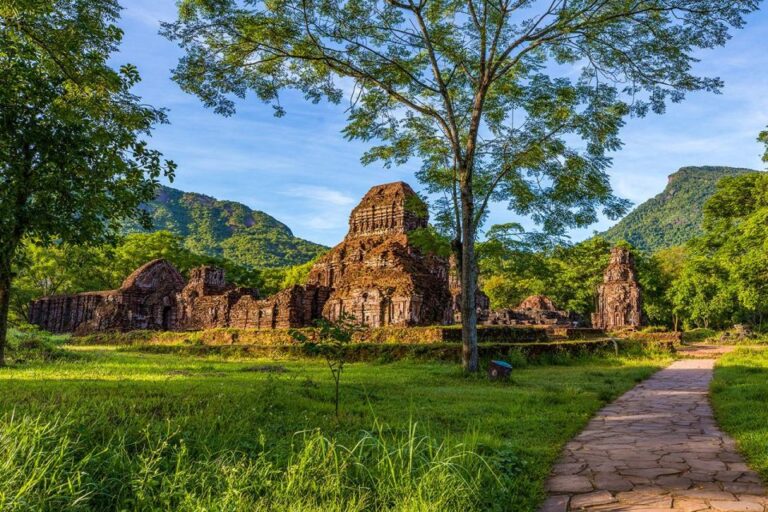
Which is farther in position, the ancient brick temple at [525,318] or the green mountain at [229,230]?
the green mountain at [229,230]

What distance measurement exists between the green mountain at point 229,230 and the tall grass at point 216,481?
85.5 metres

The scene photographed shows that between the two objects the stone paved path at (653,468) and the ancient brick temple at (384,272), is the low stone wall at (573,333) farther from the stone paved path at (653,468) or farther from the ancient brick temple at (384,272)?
the stone paved path at (653,468)

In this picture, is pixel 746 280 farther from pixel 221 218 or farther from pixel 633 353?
pixel 221 218

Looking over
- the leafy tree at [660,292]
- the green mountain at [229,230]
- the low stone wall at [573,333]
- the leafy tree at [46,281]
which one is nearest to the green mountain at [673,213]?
the leafy tree at [660,292]

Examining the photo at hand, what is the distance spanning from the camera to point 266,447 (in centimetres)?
488

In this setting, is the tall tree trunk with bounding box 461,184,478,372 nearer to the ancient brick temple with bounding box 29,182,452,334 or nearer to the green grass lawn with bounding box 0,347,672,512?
the green grass lawn with bounding box 0,347,672,512

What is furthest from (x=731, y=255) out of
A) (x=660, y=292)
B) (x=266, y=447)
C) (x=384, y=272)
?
(x=266, y=447)

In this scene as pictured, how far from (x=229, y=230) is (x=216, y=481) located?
4314 inches

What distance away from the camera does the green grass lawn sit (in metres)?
3.65

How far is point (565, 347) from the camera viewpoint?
18.0 metres

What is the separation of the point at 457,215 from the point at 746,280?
801 inches

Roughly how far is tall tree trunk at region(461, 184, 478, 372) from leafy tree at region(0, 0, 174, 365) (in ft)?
22.4

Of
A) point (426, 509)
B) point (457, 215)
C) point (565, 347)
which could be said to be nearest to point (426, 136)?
point (457, 215)

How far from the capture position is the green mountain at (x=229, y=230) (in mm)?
94062
